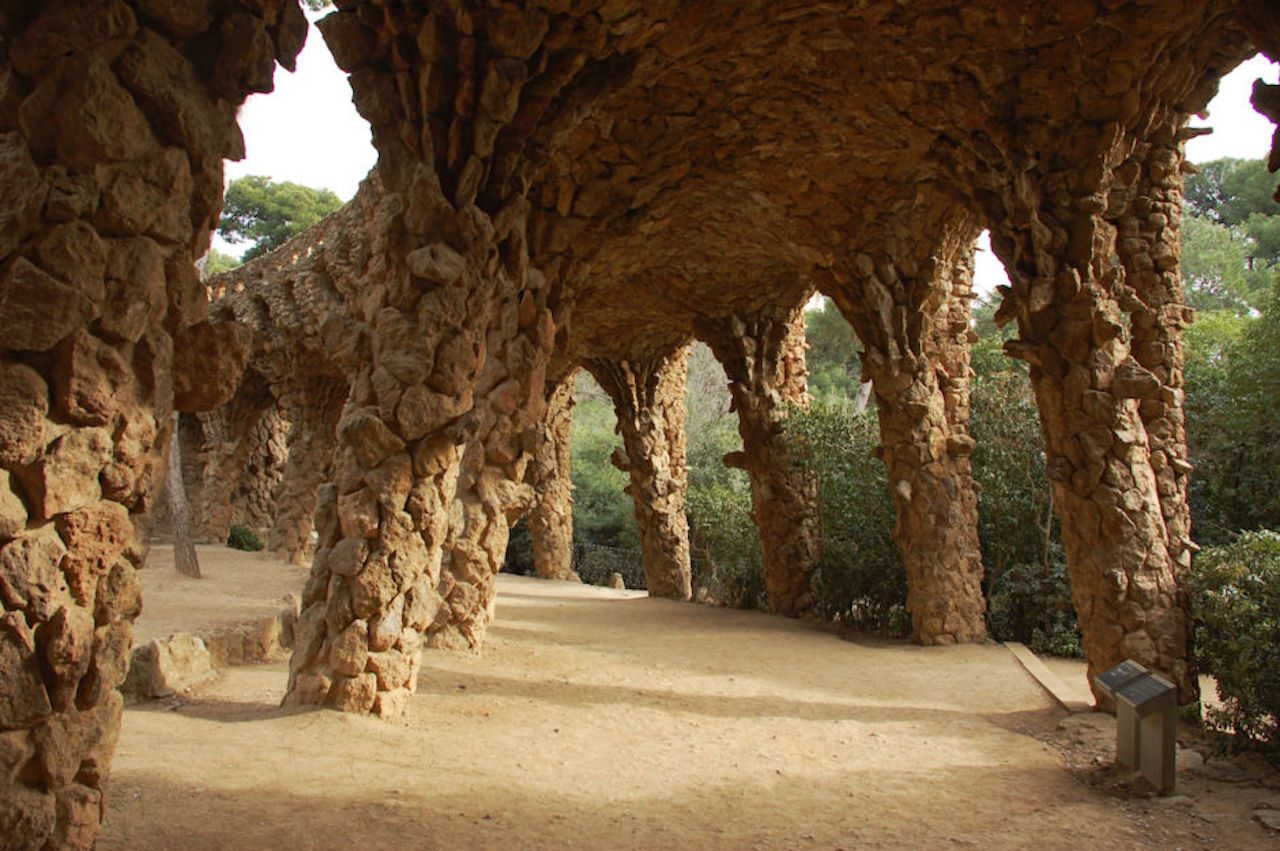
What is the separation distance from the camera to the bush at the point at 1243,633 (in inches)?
178

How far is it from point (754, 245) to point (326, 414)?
8.05m

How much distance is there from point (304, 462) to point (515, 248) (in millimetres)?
9864

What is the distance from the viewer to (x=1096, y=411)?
563 centimetres

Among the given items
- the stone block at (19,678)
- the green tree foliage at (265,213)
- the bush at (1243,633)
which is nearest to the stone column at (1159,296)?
the bush at (1243,633)

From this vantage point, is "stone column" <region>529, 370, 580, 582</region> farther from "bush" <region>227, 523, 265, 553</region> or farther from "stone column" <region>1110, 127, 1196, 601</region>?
"stone column" <region>1110, 127, 1196, 601</region>

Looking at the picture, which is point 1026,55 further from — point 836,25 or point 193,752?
point 193,752

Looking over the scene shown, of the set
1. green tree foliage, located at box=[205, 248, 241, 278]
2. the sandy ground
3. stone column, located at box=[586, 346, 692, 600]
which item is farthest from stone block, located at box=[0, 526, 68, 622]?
green tree foliage, located at box=[205, 248, 241, 278]

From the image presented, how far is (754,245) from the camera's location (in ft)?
33.7

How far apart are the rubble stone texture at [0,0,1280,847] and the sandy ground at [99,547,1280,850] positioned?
2.17 ft

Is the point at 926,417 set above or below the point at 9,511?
above

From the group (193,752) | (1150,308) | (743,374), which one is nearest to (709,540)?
(743,374)

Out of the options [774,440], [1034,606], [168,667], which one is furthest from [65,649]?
[774,440]

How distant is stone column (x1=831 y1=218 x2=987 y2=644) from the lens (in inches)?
349

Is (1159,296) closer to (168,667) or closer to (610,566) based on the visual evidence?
(168,667)
